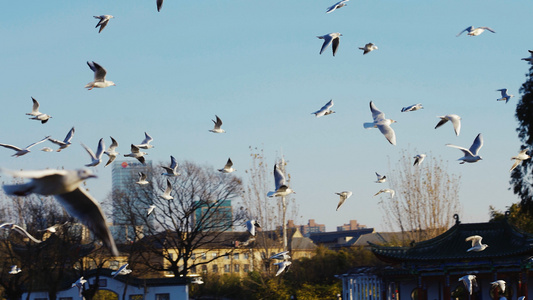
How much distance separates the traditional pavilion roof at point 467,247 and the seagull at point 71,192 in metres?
21.5

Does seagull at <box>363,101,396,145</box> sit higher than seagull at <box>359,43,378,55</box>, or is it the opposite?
seagull at <box>359,43,378,55</box>

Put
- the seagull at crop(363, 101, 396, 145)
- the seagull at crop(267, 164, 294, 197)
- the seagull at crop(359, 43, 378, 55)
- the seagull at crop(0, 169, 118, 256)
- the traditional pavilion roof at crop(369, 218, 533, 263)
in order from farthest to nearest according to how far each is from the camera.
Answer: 1. the traditional pavilion roof at crop(369, 218, 533, 263)
2. the seagull at crop(359, 43, 378, 55)
3. the seagull at crop(267, 164, 294, 197)
4. the seagull at crop(363, 101, 396, 145)
5. the seagull at crop(0, 169, 118, 256)

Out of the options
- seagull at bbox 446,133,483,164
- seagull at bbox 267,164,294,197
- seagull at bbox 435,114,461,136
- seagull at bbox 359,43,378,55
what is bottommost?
seagull at bbox 267,164,294,197

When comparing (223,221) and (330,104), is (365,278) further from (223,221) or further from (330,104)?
(223,221)

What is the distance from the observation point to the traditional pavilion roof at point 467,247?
28.1 meters

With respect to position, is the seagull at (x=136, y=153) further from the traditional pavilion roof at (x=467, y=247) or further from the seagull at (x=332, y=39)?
the traditional pavilion roof at (x=467, y=247)

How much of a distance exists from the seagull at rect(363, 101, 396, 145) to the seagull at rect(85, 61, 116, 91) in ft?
20.8

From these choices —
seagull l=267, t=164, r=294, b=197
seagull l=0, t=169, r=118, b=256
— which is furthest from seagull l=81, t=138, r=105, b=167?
seagull l=0, t=169, r=118, b=256

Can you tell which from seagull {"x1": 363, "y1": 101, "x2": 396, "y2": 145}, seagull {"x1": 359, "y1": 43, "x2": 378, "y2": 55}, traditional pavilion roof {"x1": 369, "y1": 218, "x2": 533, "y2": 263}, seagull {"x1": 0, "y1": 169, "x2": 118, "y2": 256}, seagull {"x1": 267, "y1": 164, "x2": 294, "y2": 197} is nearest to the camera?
seagull {"x1": 0, "y1": 169, "x2": 118, "y2": 256}

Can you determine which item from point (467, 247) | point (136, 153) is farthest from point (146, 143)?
point (467, 247)

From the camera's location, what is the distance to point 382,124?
54.8ft

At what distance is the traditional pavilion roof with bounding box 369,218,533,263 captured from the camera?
1107 inches

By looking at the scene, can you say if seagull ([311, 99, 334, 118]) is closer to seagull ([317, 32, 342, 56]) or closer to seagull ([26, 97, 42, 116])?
seagull ([317, 32, 342, 56])

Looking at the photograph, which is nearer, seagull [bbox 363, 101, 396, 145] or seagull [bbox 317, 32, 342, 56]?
seagull [bbox 363, 101, 396, 145]
